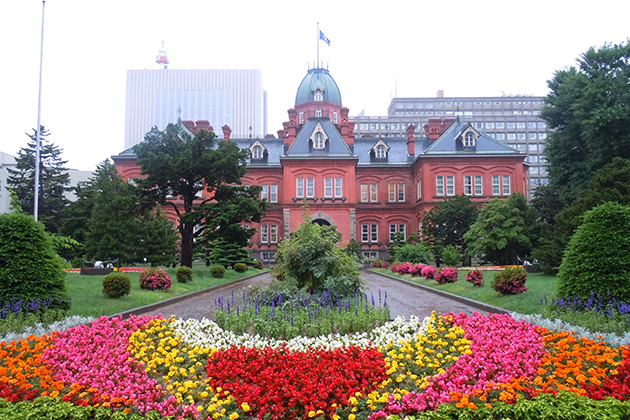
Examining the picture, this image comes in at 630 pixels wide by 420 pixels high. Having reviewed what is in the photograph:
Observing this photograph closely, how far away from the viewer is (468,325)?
8.29 m

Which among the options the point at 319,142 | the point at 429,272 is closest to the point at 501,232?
the point at 429,272

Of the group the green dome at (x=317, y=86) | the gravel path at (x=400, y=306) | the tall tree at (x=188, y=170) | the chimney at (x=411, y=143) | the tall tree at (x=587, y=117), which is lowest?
the gravel path at (x=400, y=306)

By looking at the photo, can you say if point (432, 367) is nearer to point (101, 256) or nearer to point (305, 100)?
point (101, 256)

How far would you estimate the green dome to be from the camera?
56844mm

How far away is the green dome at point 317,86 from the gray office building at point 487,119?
44242mm

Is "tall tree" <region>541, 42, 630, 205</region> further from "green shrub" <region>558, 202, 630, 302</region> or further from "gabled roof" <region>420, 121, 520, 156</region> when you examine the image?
"green shrub" <region>558, 202, 630, 302</region>

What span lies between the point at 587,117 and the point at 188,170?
24802 mm

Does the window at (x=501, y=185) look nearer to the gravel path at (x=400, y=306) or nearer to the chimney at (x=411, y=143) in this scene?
the chimney at (x=411, y=143)

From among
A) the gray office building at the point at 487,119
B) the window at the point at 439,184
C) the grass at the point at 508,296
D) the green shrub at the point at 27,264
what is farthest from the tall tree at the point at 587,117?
the gray office building at the point at 487,119

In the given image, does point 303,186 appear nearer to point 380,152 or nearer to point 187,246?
point 380,152

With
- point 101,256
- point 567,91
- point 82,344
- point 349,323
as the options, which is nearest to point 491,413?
point 349,323

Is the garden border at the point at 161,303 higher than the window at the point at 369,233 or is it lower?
lower

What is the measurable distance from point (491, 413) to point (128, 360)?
200 inches

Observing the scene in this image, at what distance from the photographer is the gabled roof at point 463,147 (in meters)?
45.7
